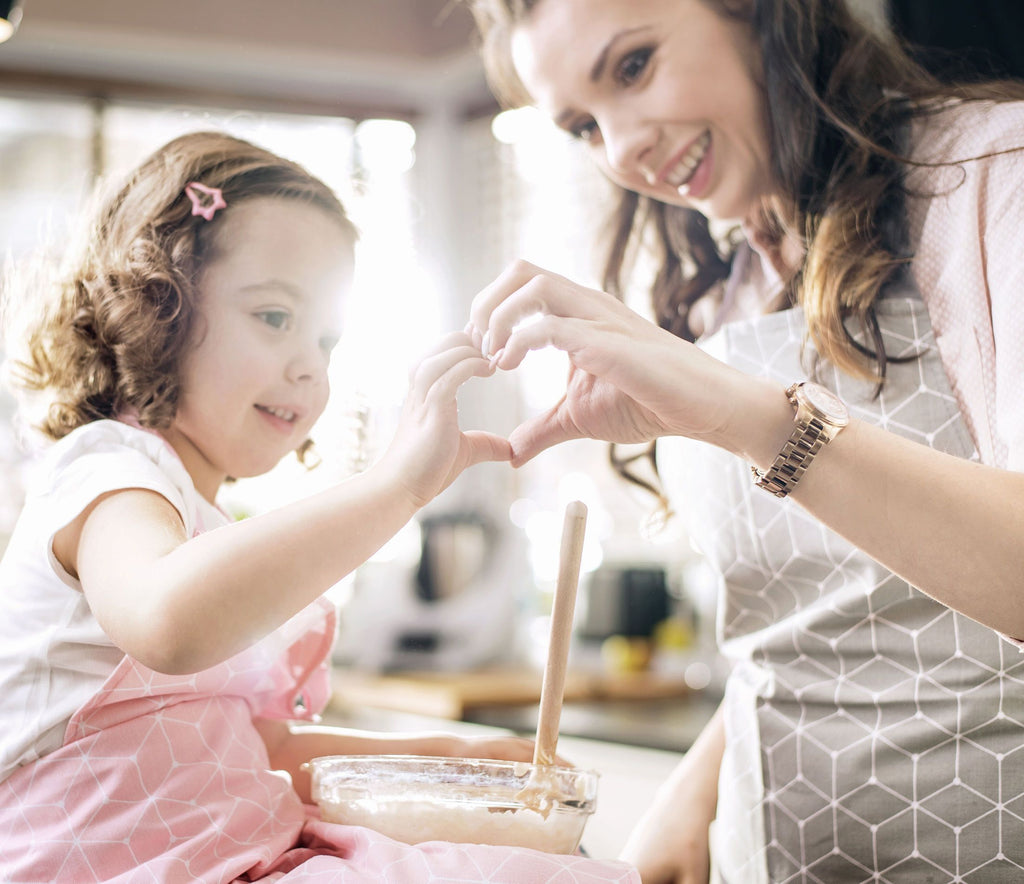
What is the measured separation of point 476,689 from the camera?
1847 mm

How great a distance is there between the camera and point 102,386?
0.77 meters

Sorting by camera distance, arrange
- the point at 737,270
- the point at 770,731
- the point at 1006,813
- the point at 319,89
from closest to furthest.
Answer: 1. the point at 1006,813
2. the point at 770,731
3. the point at 737,270
4. the point at 319,89

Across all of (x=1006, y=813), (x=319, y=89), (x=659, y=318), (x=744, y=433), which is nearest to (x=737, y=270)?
(x=659, y=318)

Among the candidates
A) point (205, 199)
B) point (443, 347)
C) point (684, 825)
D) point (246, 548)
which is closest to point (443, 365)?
point (443, 347)

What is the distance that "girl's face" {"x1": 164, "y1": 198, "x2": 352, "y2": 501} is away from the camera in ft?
2.36

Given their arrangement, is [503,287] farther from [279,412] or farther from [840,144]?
[840,144]

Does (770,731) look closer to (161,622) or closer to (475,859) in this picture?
(475,859)

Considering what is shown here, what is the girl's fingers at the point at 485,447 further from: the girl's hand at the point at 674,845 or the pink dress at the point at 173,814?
the girl's hand at the point at 674,845

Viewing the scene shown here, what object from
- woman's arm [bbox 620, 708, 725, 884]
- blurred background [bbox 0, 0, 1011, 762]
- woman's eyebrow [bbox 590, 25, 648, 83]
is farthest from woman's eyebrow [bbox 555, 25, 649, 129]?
woman's arm [bbox 620, 708, 725, 884]

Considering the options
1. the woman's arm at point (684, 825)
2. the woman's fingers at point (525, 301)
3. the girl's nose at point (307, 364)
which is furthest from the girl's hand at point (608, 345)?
the woman's arm at point (684, 825)

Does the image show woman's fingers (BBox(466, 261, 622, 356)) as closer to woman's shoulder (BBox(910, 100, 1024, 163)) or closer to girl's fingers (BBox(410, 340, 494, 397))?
girl's fingers (BBox(410, 340, 494, 397))

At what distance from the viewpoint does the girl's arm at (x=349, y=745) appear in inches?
30.5

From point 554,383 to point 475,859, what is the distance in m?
0.42

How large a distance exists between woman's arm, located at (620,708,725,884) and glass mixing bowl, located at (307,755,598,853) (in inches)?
12.1
